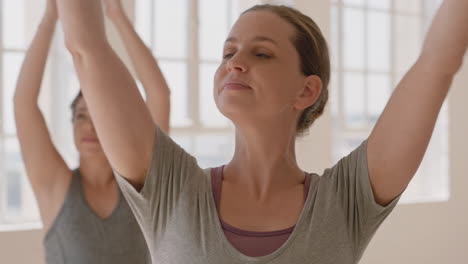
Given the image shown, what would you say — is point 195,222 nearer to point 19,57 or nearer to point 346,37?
point 19,57

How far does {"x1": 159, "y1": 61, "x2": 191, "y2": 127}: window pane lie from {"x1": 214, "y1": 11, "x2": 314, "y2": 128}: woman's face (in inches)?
116

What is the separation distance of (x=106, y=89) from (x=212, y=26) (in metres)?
3.44

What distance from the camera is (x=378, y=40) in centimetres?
554

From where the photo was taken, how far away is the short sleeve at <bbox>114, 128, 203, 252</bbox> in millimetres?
1166

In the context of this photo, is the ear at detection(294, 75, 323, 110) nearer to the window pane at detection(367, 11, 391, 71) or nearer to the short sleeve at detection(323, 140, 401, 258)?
the short sleeve at detection(323, 140, 401, 258)

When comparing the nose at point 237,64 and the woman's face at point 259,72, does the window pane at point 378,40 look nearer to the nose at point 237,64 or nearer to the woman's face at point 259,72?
the woman's face at point 259,72

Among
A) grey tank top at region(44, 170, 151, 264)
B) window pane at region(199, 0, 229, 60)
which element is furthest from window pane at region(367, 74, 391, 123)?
grey tank top at region(44, 170, 151, 264)

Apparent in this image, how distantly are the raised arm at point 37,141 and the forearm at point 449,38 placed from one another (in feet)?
4.41

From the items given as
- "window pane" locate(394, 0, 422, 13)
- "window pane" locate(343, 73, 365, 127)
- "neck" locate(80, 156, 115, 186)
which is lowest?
"window pane" locate(343, 73, 365, 127)

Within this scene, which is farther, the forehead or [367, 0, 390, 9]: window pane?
[367, 0, 390, 9]: window pane

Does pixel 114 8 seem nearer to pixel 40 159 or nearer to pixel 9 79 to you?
pixel 40 159

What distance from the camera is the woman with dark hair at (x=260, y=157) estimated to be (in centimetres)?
111

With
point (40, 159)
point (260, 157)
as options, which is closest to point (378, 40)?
point (40, 159)

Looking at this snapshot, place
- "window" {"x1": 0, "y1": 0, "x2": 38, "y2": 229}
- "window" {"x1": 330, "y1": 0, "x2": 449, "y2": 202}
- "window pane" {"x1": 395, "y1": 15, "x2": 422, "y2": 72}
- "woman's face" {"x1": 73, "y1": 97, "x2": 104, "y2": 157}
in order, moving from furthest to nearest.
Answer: "window pane" {"x1": 395, "y1": 15, "x2": 422, "y2": 72} < "window" {"x1": 330, "y1": 0, "x2": 449, "y2": 202} < "window" {"x1": 0, "y1": 0, "x2": 38, "y2": 229} < "woman's face" {"x1": 73, "y1": 97, "x2": 104, "y2": 157}
